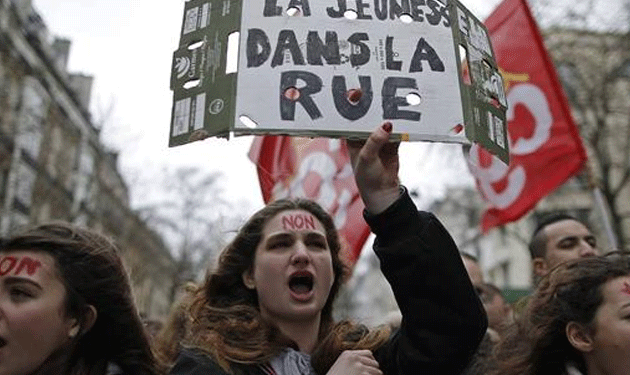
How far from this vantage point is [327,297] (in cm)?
297

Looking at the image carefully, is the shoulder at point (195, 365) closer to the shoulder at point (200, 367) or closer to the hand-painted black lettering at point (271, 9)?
the shoulder at point (200, 367)

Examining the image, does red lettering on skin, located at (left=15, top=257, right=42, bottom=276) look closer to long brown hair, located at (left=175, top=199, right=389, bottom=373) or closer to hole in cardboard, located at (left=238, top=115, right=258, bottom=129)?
long brown hair, located at (left=175, top=199, right=389, bottom=373)

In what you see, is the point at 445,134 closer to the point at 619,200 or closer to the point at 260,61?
the point at 260,61

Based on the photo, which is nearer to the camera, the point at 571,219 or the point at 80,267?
the point at 80,267

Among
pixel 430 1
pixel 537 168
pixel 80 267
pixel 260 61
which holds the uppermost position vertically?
pixel 537 168

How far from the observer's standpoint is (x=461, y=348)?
235 centimetres

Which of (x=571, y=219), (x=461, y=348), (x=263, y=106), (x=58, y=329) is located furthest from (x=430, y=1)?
(x=571, y=219)

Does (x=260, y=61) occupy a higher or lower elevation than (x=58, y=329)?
higher

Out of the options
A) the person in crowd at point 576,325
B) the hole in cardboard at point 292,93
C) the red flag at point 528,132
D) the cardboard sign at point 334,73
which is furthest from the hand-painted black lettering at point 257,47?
the red flag at point 528,132

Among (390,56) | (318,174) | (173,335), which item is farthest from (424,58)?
(318,174)

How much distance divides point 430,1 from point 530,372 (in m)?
1.44

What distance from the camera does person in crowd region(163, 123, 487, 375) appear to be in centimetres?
233

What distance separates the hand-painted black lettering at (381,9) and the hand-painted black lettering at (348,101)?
0.82ft

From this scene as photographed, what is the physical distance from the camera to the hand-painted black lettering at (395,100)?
2.25 metres
